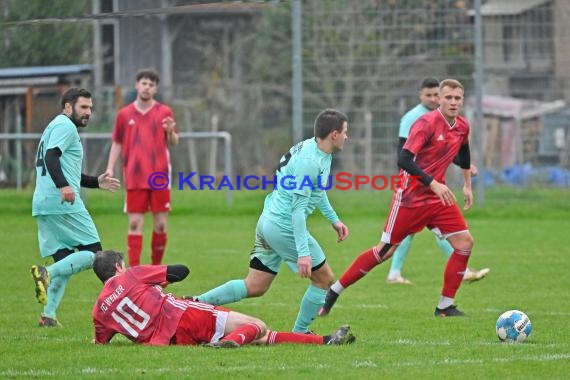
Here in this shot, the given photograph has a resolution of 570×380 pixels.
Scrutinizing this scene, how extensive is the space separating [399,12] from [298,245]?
14.5 m

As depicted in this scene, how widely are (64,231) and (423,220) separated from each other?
3147 mm

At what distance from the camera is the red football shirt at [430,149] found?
10562 mm

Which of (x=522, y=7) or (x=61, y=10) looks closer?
(x=61, y=10)

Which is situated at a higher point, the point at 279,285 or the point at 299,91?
the point at 299,91

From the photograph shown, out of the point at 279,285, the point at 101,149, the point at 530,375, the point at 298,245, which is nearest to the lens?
the point at 530,375

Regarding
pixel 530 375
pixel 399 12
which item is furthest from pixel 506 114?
pixel 530 375

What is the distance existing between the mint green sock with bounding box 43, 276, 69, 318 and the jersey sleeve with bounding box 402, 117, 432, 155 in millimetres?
3157

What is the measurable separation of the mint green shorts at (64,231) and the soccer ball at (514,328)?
3.55 meters

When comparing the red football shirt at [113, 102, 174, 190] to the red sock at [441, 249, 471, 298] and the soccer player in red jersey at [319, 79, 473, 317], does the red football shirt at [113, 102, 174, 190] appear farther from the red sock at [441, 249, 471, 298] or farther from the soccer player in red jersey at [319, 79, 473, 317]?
the red sock at [441, 249, 471, 298]

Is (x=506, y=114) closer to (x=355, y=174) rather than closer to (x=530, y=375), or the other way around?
(x=355, y=174)

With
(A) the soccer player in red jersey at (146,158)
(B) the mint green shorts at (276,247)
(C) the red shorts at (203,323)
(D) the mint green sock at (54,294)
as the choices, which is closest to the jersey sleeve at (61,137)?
(D) the mint green sock at (54,294)

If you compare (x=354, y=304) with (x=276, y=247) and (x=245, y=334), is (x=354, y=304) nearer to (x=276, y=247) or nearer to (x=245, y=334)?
(x=276, y=247)

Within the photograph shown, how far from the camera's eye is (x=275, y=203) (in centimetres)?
888

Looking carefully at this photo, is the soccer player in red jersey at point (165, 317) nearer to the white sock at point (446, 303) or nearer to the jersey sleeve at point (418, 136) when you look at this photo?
the white sock at point (446, 303)
